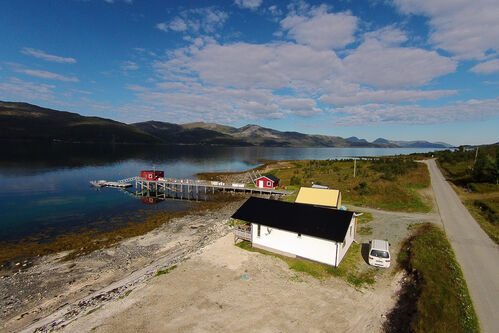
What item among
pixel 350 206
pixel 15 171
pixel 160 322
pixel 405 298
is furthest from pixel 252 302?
pixel 15 171

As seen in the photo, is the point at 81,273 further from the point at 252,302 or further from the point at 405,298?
the point at 405,298

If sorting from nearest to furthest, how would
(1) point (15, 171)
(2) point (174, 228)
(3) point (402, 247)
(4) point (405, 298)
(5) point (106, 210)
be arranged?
(4) point (405, 298)
(3) point (402, 247)
(2) point (174, 228)
(5) point (106, 210)
(1) point (15, 171)

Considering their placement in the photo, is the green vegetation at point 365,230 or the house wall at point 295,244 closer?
the house wall at point 295,244

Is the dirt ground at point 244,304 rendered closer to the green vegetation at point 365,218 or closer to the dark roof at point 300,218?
the dark roof at point 300,218

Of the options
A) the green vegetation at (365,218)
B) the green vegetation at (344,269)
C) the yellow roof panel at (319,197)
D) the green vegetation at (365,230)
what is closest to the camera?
the green vegetation at (344,269)

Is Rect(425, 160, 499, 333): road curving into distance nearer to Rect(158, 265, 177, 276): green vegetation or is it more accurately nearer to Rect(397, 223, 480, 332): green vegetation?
Rect(397, 223, 480, 332): green vegetation

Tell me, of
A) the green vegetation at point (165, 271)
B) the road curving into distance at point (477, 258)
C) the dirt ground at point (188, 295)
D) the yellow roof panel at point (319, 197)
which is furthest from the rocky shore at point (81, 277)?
the road curving into distance at point (477, 258)

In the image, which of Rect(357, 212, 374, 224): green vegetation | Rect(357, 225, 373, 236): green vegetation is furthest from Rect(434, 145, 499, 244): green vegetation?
Rect(357, 212, 374, 224): green vegetation
